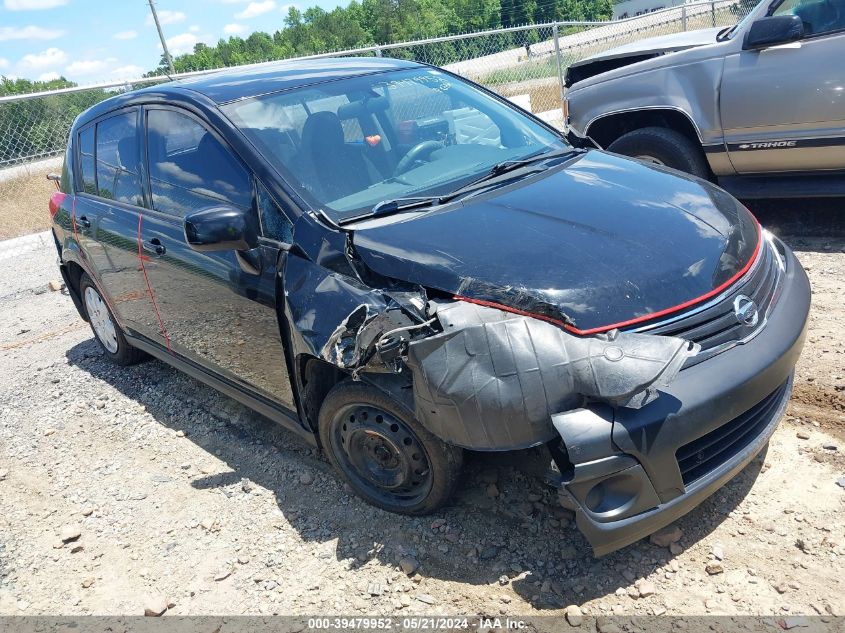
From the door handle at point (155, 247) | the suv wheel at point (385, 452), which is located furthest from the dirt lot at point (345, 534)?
the door handle at point (155, 247)

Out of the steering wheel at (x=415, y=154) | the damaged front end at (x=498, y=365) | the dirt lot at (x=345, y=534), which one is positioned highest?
the steering wheel at (x=415, y=154)

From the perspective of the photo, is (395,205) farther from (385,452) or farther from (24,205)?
(24,205)

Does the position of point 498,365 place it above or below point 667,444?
above

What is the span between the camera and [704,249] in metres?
2.71

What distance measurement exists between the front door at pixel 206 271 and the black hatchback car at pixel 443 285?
0.05 ft

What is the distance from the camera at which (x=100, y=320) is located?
516 cm

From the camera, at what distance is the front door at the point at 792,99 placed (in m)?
4.85

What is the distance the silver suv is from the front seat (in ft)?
5.15

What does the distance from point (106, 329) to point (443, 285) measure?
3480 millimetres

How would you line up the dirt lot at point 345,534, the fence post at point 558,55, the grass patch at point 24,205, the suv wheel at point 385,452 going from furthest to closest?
the fence post at point 558,55, the grass patch at point 24,205, the suv wheel at point 385,452, the dirt lot at point 345,534

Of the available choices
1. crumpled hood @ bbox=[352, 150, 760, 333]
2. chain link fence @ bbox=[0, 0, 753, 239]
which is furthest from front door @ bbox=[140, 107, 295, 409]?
chain link fence @ bbox=[0, 0, 753, 239]

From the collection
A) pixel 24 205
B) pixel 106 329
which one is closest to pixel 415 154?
pixel 106 329

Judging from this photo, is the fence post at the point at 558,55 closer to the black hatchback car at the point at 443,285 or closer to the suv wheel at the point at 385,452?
the black hatchback car at the point at 443,285

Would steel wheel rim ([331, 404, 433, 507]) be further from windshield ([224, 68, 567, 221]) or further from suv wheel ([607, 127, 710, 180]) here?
suv wheel ([607, 127, 710, 180])
